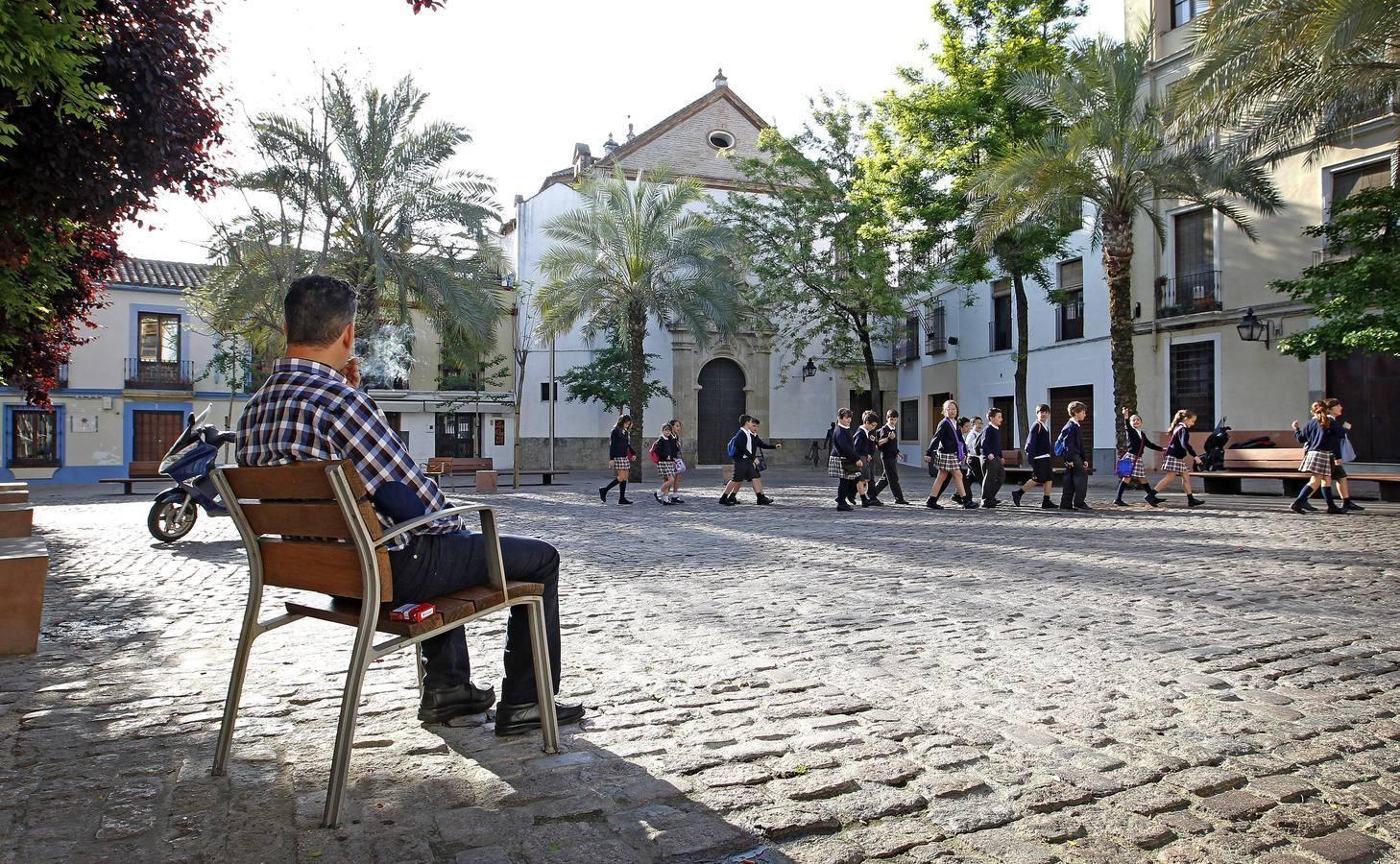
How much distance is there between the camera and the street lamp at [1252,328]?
68.1ft

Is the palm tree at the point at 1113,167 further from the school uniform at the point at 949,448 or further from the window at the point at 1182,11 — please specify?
the window at the point at 1182,11

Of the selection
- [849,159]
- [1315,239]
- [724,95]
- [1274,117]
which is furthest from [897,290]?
[724,95]

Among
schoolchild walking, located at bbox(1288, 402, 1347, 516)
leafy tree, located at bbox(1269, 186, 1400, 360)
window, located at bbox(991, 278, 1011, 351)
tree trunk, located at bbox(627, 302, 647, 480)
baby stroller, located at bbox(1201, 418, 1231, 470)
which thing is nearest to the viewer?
leafy tree, located at bbox(1269, 186, 1400, 360)

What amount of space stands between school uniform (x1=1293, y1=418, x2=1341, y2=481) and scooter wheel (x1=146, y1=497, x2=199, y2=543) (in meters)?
14.7

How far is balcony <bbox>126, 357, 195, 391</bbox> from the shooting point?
3234 cm

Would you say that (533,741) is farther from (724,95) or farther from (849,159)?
(724,95)

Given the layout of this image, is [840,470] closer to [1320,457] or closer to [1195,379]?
[1320,457]

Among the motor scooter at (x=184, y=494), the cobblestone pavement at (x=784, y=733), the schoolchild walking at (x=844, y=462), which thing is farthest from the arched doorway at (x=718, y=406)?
the cobblestone pavement at (x=784, y=733)

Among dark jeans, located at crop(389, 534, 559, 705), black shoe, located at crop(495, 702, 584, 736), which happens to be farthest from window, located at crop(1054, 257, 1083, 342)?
black shoe, located at crop(495, 702, 584, 736)

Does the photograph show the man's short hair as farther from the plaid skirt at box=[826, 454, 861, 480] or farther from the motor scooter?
the plaid skirt at box=[826, 454, 861, 480]

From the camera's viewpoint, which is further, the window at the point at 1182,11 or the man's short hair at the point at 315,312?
the window at the point at 1182,11

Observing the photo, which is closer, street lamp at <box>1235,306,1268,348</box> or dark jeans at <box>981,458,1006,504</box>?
dark jeans at <box>981,458,1006,504</box>

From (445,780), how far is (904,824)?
134 centimetres

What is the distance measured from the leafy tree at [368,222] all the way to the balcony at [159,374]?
1316 centimetres
